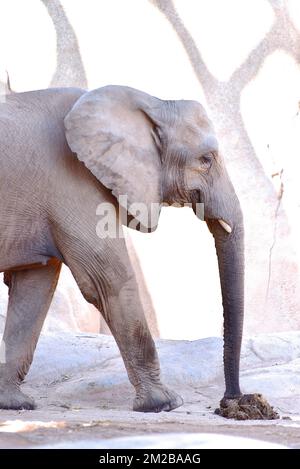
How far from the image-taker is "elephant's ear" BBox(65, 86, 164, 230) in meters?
5.09

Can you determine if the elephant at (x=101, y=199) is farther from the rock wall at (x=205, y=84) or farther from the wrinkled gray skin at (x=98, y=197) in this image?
the rock wall at (x=205, y=84)

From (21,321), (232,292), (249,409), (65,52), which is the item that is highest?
(65,52)

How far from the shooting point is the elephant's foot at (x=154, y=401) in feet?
17.2

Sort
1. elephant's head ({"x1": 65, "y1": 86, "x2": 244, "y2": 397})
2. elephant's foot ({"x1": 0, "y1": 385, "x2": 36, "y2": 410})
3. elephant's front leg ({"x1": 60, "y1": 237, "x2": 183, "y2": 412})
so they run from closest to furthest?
elephant's front leg ({"x1": 60, "y1": 237, "x2": 183, "y2": 412})
elephant's head ({"x1": 65, "y1": 86, "x2": 244, "y2": 397})
elephant's foot ({"x1": 0, "y1": 385, "x2": 36, "y2": 410})

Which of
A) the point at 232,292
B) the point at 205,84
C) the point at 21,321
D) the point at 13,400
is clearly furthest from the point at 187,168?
the point at 205,84

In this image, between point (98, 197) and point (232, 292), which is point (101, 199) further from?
point (232, 292)

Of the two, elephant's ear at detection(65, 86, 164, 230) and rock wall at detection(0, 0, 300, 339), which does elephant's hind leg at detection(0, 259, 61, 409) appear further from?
rock wall at detection(0, 0, 300, 339)

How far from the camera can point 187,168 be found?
532 cm

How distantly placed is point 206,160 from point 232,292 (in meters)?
0.63

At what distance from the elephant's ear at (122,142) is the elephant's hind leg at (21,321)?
571mm

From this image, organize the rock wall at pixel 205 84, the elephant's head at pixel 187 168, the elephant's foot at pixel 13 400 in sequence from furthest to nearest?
the rock wall at pixel 205 84 → the elephant's foot at pixel 13 400 → the elephant's head at pixel 187 168

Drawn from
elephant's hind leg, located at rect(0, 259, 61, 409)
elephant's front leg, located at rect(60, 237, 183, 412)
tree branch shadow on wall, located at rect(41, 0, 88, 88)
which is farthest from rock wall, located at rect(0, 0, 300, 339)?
elephant's front leg, located at rect(60, 237, 183, 412)

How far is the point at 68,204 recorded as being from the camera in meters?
5.07

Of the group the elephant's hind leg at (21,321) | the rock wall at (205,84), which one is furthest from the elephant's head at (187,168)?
the rock wall at (205,84)
